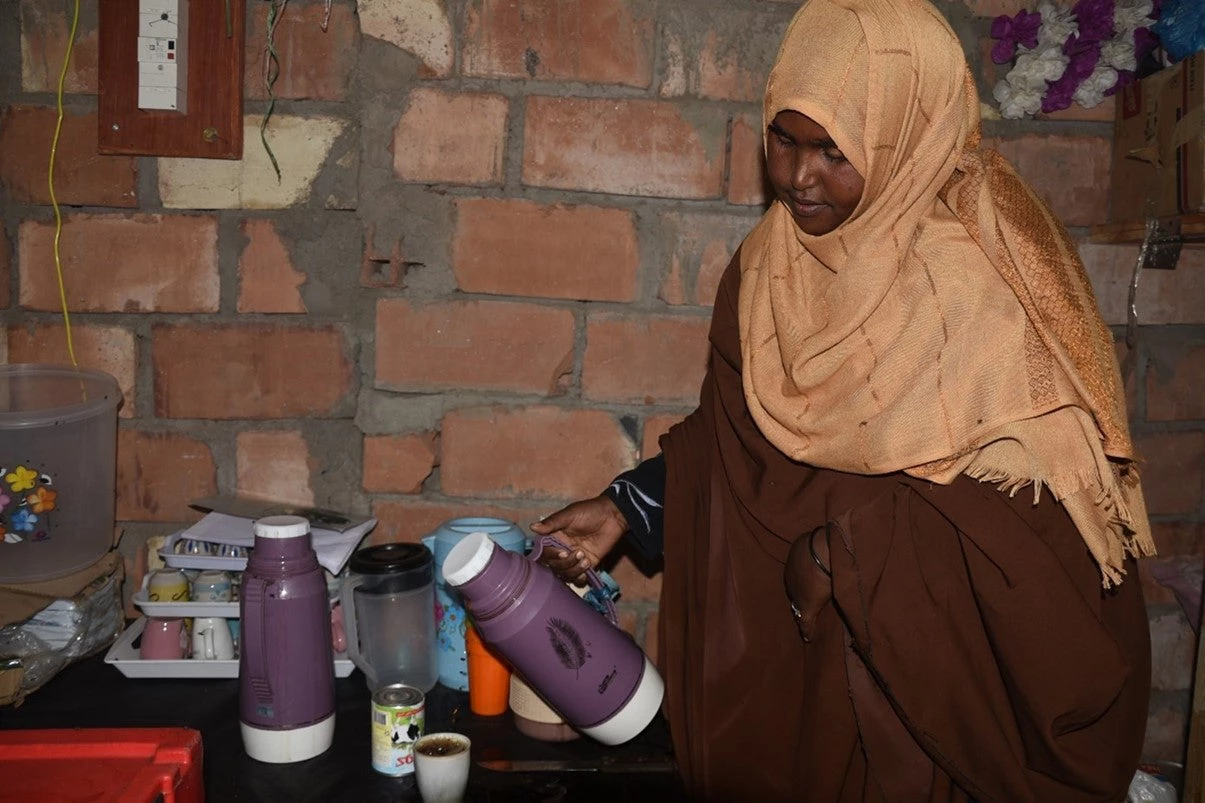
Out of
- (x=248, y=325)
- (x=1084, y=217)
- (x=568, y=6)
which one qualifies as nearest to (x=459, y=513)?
(x=248, y=325)

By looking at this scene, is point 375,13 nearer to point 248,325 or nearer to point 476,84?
point 476,84

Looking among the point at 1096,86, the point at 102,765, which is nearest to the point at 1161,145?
the point at 1096,86

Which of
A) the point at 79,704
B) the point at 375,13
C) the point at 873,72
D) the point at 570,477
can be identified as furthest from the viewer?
the point at 570,477

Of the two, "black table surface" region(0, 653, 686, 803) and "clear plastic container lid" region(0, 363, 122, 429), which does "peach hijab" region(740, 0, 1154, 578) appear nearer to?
"black table surface" region(0, 653, 686, 803)

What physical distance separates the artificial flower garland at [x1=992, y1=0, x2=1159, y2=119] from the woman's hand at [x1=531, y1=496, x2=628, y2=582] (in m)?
0.79

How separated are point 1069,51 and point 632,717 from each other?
3.50 ft

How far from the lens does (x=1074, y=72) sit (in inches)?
53.6

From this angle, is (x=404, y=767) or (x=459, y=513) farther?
(x=459, y=513)

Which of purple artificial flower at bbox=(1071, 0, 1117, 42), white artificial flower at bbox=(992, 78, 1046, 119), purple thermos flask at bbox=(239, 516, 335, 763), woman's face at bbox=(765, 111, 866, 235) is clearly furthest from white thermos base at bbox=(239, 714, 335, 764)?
purple artificial flower at bbox=(1071, 0, 1117, 42)

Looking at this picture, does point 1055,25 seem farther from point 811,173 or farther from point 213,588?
point 213,588

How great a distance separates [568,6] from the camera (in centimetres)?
133

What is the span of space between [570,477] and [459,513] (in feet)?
0.56

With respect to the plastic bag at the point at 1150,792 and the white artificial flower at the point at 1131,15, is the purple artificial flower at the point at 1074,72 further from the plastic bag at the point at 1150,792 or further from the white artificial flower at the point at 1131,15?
the plastic bag at the point at 1150,792

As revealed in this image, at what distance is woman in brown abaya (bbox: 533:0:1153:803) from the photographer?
0.95 m
